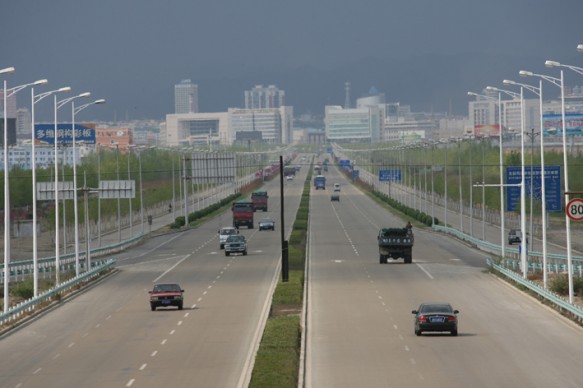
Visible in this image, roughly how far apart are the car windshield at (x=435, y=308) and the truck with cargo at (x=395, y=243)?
3806 cm

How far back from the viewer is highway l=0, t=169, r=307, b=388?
41750 mm

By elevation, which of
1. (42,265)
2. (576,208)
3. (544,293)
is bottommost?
(42,265)

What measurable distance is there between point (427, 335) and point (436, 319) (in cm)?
160

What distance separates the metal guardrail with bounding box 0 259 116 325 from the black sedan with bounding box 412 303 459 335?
18068mm

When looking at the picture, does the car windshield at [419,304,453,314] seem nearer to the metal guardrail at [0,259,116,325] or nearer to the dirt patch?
the dirt patch

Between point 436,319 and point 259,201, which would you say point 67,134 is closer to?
point 259,201

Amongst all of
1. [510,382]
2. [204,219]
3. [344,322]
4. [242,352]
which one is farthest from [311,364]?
[204,219]

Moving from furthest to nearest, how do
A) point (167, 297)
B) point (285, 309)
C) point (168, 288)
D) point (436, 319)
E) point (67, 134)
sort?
point (67, 134), point (168, 288), point (167, 297), point (285, 309), point (436, 319)

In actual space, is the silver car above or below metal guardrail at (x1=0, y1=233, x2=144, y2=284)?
above

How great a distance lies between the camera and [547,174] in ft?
298

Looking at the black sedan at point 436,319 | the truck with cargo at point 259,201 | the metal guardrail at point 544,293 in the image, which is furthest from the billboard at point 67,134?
the black sedan at point 436,319

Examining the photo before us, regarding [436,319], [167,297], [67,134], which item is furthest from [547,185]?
[67,134]

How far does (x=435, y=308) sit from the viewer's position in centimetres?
5156

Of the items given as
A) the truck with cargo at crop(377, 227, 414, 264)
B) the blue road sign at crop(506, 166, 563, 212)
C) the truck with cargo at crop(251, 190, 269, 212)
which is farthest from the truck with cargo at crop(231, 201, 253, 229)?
the truck with cargo at crop(377, 227, 414, 264)
